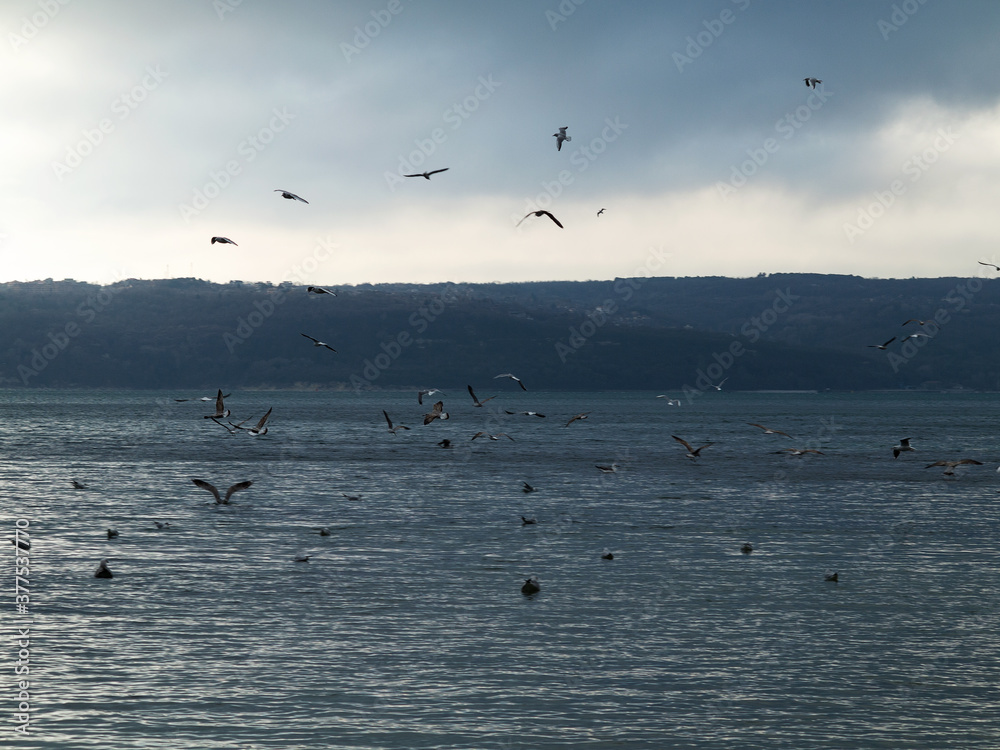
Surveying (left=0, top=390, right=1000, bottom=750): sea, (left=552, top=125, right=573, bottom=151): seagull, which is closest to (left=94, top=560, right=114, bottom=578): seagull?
(left=0, top=390, right=1000, bottom=750): sea

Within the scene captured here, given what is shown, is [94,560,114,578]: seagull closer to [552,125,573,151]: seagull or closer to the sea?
the sea

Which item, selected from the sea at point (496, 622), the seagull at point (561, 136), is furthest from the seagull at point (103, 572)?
Result: the seagull at point (561, 136)

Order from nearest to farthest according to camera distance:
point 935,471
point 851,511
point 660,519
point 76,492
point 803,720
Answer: point 803,720
point 660,519
point 851,511
point 76,492
point 935,471

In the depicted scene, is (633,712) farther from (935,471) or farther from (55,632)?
(935,471)

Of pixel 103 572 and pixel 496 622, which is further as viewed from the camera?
pixel 103 572

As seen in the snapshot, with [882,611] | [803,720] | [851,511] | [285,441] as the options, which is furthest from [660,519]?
[285,441]

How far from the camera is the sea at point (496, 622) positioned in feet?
53.0

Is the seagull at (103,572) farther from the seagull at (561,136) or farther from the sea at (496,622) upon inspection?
the seagull at (561,136)

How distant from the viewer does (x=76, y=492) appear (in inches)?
2036

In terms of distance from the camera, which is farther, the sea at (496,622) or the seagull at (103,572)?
the seagull at (103,572)

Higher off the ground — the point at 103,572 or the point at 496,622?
the point at 103,572

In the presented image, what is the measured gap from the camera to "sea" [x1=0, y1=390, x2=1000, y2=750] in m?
16.1

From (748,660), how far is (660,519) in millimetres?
23607

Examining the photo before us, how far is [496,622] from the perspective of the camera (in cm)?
2258
